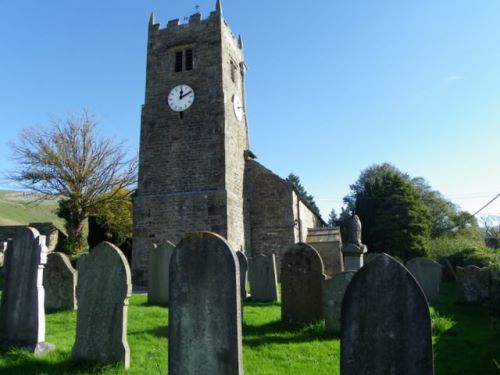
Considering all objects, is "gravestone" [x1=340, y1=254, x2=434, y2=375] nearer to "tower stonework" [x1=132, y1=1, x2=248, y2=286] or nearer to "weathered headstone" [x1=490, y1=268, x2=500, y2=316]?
"weathered headstone" [x1=490, y1=268, x2=500, y2=316]

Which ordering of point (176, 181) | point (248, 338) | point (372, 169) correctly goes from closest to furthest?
point (248, 338)
point (176, 181)
point (372, 169)

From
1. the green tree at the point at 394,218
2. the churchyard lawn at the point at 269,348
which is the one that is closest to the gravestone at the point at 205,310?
the churchyard lawn at the point at 269,348

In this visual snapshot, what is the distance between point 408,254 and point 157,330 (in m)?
28.5

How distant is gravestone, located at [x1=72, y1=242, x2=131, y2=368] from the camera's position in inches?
189

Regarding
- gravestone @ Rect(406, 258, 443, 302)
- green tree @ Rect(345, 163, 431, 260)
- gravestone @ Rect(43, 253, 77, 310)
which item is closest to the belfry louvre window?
gravestone @ Rect(43, 253, 77, 310)

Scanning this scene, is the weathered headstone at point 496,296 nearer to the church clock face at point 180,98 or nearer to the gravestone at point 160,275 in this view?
the gravestone at point 160,275

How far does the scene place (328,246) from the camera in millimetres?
20203

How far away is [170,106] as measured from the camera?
1875 centimetres

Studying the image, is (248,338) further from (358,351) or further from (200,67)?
(200,67)

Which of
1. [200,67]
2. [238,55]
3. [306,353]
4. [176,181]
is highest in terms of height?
[238,55]

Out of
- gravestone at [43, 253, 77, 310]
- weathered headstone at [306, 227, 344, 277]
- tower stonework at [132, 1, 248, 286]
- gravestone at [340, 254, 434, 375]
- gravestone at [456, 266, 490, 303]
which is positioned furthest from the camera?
weathered headstone at [306, 227, 344, 277]

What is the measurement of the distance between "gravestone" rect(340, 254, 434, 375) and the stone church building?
1338 cm

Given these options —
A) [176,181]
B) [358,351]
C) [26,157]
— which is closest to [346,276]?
[358,351]

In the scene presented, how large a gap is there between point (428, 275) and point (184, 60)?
13.8m
